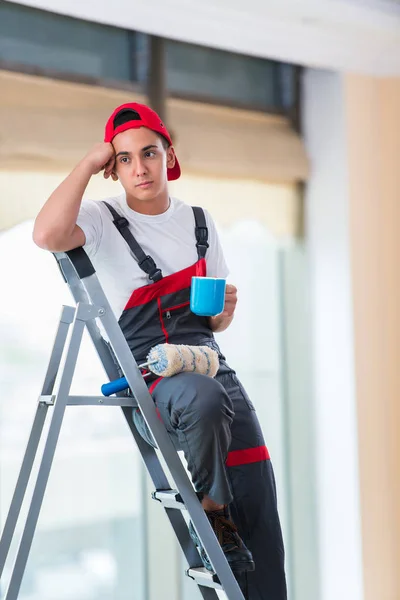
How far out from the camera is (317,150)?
4.05 meters

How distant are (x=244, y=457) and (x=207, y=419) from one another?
255 millimetres

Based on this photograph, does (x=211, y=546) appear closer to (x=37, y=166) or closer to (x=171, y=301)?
(x=171, y=301)

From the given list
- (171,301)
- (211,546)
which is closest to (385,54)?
(171,301)

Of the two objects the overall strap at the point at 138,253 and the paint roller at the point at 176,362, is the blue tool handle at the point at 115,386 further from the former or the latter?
the overall strap at the point at 138,253

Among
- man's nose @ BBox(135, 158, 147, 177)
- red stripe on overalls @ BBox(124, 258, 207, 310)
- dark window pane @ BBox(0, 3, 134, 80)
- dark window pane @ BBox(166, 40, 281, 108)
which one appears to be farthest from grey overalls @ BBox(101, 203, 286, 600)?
dark window pane @ BBox(166, 40, 281, 108)

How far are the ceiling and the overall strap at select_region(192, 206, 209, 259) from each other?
1.39m

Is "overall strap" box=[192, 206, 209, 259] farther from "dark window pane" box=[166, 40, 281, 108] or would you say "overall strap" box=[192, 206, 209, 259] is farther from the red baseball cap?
"dark window pane" box=[166, 40, 281, 108]

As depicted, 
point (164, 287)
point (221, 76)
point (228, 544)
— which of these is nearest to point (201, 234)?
point (164, 287)

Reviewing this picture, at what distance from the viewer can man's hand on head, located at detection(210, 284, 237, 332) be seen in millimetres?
1960

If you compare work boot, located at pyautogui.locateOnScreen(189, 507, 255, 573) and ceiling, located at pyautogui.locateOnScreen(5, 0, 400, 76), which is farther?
ceiling, located at pyautogui.locateOnScreen(5, 0, 400, 76)

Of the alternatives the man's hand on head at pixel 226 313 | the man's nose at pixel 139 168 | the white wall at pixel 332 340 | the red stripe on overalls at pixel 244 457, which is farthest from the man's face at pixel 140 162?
the white wall at pixel 332 340

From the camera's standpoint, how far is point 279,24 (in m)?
3.37

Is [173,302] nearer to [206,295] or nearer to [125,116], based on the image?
[206,295]

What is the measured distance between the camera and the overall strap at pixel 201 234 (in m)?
1.93
